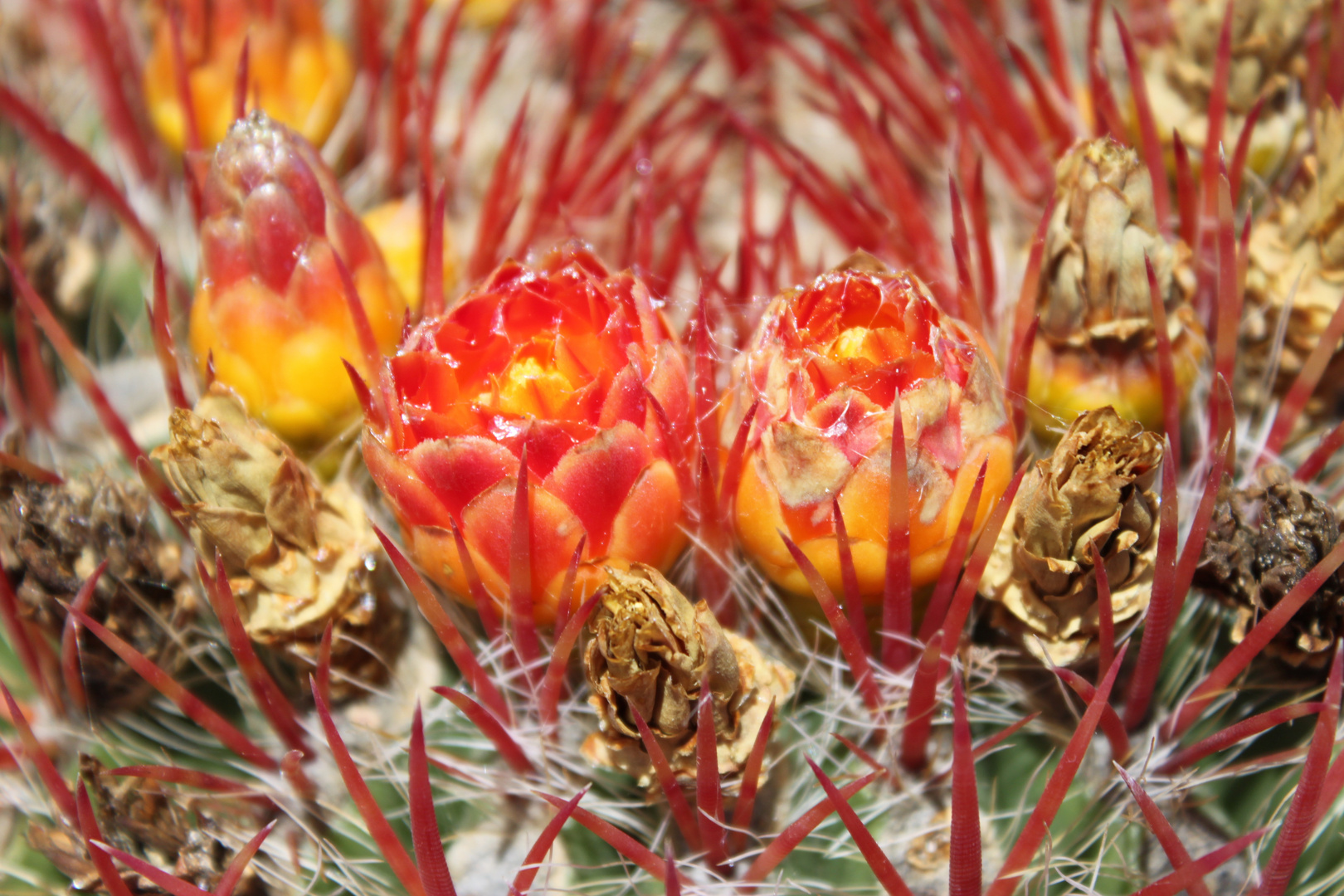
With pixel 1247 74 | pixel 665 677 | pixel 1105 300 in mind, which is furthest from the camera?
pixel 1247 74

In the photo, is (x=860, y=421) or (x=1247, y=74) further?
(x=1247, y=74)

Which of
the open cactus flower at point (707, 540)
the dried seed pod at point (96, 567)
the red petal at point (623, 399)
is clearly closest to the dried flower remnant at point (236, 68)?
the open cactus flower at point (707, 540)

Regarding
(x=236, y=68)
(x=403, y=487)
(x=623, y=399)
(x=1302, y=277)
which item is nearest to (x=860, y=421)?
(x=623, y=399)

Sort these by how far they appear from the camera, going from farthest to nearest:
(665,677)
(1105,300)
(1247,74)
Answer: (1247,74)
(1105,300)
(665,677)

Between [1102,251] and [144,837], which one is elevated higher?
[1102,251]

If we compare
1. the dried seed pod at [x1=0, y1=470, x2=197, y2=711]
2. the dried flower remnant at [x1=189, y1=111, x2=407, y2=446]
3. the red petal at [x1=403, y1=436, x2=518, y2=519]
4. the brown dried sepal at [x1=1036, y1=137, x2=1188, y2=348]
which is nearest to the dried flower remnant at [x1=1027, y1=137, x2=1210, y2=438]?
the brown dried sepal at [x1=1036, y1=137, x2=1188, y2=348]

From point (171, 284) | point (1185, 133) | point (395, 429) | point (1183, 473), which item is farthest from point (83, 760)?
point (1185, 133)

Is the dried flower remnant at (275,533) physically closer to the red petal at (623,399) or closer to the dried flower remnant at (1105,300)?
the red petal at (623,399)

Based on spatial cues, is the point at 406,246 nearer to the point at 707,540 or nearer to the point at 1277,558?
the point at 707,540
